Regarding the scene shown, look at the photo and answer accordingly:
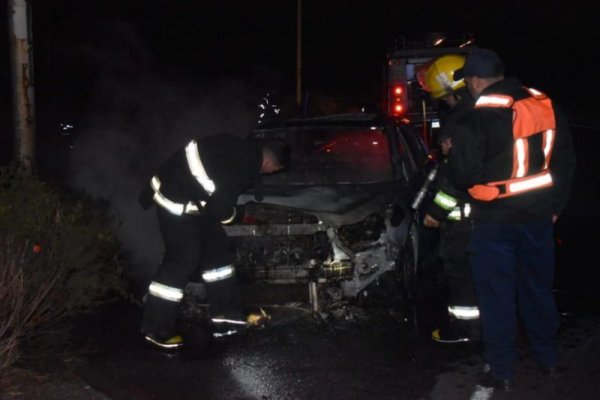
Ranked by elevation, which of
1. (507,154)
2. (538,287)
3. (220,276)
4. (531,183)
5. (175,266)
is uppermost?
(507,154)

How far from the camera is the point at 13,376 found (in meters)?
4.52

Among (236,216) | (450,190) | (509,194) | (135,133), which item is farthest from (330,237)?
(135,133)

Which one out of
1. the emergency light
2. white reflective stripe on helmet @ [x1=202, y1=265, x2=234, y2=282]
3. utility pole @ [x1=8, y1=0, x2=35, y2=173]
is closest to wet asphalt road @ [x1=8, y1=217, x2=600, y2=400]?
white reflective stripe on helmet @ [x1=202, y1=265, x2=234, y2=282]

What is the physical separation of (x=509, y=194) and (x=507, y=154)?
0.21 m

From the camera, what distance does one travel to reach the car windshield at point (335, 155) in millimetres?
6879

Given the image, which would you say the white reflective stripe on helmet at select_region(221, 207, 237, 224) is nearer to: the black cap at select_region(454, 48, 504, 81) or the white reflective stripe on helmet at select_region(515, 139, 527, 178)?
the black cap at select_region(454, 48, 504, 81)

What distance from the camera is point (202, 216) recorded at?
5.57 meters

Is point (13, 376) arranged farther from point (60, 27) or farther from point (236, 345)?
point (60, 27)

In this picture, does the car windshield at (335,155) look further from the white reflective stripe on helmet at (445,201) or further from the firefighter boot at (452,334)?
the white reflective stripe on helmet at (445,201)

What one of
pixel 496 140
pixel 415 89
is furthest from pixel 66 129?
pixel 496 140

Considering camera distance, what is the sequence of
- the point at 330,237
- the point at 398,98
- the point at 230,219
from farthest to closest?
the point at 398,98, the point at 330,237, the point at 230,219

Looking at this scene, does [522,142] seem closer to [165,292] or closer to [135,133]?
[165,292]

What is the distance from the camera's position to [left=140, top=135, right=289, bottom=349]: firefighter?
17.3ft

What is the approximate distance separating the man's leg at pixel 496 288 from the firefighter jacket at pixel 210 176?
5.24 feet
